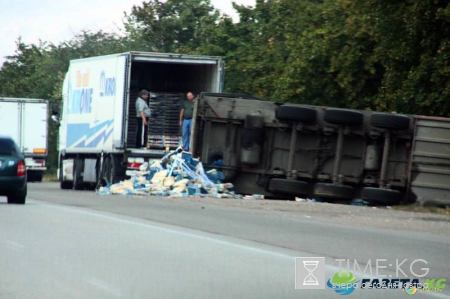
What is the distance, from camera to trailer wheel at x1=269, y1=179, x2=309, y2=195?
26641mm

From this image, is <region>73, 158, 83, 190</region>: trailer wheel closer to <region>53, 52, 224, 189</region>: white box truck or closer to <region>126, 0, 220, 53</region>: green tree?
<region>53, 52, 224, 189</region>: white box truck

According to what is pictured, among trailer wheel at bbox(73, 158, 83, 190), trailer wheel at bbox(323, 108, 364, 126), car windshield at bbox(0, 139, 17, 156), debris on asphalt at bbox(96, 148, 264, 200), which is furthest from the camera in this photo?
trailer wheel at bbox(73, 158, 83, 190)

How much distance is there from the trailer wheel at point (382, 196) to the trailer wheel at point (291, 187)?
1471mm

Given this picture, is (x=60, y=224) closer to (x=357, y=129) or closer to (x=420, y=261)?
(x=420, y=261)

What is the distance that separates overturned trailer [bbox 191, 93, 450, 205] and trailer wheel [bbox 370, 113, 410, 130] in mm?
22

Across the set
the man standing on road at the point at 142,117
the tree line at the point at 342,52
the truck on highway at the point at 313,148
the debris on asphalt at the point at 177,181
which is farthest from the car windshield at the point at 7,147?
the tree line at the point at 342,52

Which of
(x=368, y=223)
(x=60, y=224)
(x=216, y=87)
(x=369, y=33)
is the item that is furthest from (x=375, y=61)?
(x=60, y=224)

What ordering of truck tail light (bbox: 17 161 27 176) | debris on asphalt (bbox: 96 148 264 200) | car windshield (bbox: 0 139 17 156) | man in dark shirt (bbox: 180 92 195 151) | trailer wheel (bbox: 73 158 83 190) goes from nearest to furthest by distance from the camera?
1. truck tail light (bbox: 17 161 27 176)
2. car windshield (bbox: 0 139 17 156)
3. debris on asphalt (bbox: 96 148 264 200)
4. man in dark shirt (bbox: 180 92 195 151)
5. trailer wheel (bbox: 73 158 83 190)

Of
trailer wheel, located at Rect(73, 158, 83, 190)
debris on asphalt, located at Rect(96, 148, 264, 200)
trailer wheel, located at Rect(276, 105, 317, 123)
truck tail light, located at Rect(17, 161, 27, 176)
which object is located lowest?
trailer wheel, located at Rect(73, 158, 83, 190)

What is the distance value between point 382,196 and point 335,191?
1.11 metres

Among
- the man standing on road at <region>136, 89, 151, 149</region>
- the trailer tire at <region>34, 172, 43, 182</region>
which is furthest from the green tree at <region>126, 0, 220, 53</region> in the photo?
the man standing on road at <region>136, 89, 151, 149</region>

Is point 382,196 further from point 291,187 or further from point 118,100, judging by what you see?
point 118,100

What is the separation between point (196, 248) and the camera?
44.3 feet

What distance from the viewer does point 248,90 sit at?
46.8 meters
